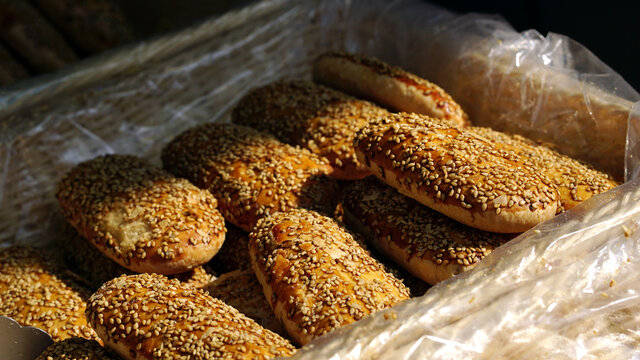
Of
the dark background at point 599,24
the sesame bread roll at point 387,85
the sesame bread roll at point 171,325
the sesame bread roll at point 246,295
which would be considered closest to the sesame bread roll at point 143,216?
the sesame bread roll at point 246,295

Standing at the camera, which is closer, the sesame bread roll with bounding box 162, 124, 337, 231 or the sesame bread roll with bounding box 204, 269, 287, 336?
the sesame bread roll with bounding box 204, 269, 287, 336

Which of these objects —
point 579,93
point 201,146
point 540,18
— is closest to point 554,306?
point 579,93

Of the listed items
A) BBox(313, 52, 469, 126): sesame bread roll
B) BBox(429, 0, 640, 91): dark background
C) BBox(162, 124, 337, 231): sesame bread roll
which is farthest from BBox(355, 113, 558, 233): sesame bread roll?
BBox(429, 0, 640, 91): dark background

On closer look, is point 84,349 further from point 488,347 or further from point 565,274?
point 565,274

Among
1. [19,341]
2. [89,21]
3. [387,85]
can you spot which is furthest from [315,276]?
[89,21]

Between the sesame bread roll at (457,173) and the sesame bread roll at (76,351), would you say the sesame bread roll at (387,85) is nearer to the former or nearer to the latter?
the sesame bread roll at (457,173)

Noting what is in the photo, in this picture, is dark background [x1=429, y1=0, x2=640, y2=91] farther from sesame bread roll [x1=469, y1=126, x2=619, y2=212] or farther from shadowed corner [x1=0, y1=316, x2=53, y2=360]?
shadowed corner [x1=0, y1=316, x2=53, y2=360]

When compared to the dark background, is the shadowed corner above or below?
below
